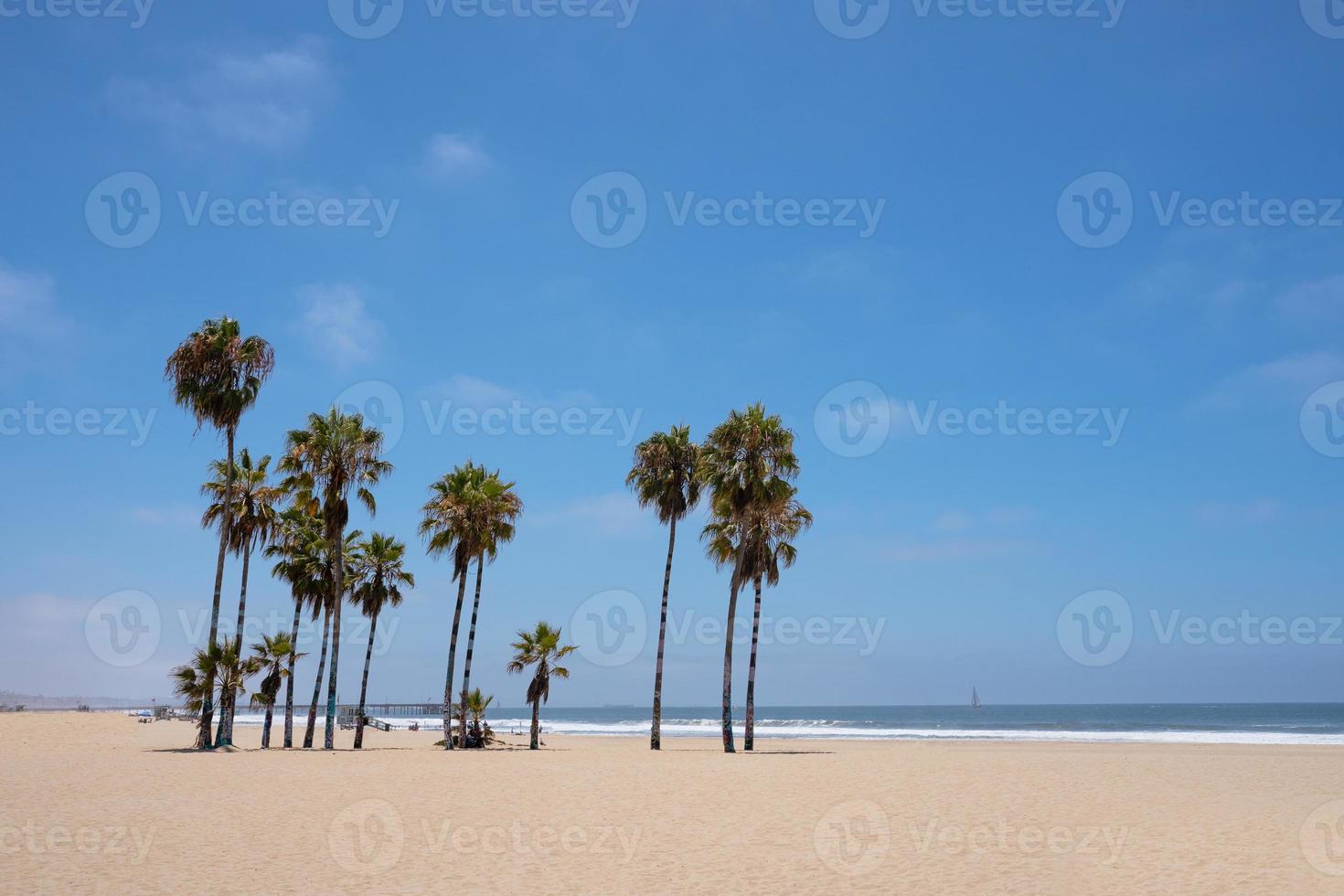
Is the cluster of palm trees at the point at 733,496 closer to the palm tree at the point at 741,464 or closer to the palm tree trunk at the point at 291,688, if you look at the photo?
the palm tree at the point at 741,464

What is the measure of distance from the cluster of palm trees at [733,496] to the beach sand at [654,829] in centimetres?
1238

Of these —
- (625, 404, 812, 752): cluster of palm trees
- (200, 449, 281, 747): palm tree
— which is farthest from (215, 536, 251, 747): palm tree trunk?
(625, 404, 812, 752): cluster of palm trees

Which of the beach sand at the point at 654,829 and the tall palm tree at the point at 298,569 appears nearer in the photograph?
the beach sand at the point at 654,829

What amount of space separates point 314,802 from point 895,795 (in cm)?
1286

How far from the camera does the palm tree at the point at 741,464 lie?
3878cm

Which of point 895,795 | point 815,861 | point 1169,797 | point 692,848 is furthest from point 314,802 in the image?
point 1169,797

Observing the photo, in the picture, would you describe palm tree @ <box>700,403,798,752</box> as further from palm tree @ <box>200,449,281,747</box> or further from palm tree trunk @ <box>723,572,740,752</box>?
palm tree @ <box>200,449,281,747</box>

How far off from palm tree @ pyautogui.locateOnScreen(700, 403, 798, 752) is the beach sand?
12109 mm

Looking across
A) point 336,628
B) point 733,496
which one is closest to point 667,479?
point 733,496

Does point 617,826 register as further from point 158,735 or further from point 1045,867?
point 158,735

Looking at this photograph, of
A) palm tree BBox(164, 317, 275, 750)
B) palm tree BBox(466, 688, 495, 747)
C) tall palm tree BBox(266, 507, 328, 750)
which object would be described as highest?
palm tree BBox(164, 317, 275, 750)

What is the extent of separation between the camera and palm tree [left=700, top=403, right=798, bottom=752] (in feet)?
127

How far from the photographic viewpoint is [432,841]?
1458cm

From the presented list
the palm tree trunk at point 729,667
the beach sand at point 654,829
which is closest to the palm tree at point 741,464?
the palm tree trunk at point 729,667
